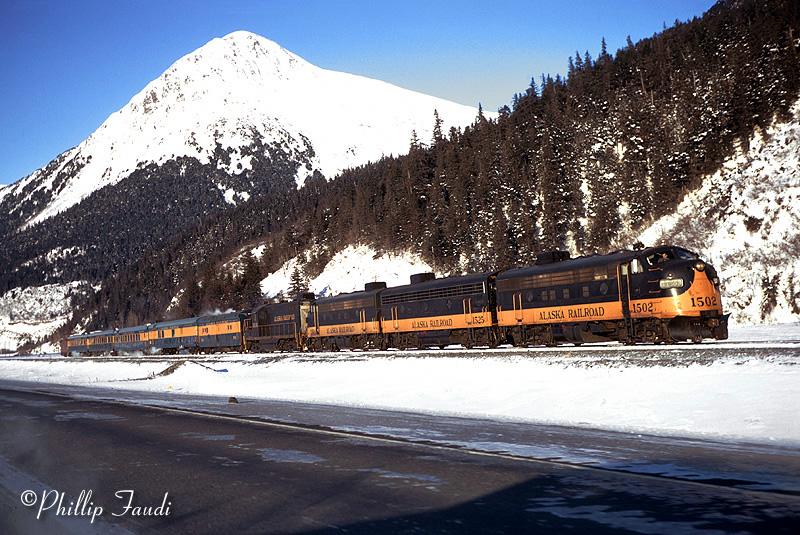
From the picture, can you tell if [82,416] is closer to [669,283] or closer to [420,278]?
[669,283]

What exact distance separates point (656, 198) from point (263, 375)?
167ft

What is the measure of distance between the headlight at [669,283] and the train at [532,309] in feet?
0.12

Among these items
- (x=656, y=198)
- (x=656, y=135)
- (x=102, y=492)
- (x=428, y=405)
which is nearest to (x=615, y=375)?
(x=428, y=405)

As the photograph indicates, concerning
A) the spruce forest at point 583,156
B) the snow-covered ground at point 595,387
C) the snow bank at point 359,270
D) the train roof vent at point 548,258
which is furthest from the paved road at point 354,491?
the snow bank at point 359,270

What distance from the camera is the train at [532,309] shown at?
23.8m

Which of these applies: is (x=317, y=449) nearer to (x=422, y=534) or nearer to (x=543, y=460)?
(x=543, y=460)

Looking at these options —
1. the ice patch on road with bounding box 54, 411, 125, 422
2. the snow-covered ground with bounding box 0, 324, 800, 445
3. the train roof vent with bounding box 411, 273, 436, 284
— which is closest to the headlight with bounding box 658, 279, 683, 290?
the snow-covered ground with bounding box 0, 324, 800, 445

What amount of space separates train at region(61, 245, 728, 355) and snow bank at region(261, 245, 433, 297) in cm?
4125

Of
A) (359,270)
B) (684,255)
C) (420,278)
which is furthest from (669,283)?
(359,270)

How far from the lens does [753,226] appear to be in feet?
180

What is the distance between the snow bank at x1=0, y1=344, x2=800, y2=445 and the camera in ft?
44.4

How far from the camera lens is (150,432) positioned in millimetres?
14852

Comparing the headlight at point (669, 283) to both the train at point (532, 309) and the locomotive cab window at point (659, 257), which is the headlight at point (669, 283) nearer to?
the train at point (532, 309)

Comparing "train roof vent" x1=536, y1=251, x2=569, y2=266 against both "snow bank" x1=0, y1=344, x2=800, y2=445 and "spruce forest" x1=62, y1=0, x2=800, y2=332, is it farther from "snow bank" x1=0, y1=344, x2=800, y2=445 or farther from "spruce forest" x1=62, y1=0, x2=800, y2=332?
"spruce forest" x1=62, y1=0, x2=800, y2=332
